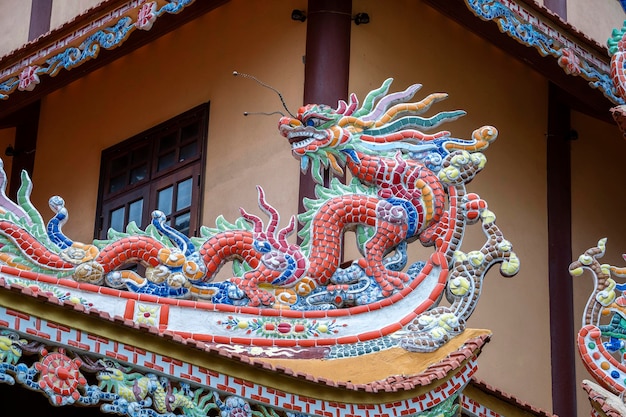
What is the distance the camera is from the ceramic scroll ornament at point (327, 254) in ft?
38.9

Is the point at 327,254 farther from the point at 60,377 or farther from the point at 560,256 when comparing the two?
the point at 560,256

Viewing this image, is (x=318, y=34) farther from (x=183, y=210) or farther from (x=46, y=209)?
(x=46, y=209)

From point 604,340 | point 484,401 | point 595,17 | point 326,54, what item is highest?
point 595,17

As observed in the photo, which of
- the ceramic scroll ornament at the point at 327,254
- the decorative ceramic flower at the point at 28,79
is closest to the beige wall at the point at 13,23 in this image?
the decorative ceramic flower at the point at 28,79

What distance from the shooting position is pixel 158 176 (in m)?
15.0

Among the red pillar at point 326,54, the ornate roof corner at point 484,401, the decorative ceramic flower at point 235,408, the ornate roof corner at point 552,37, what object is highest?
the ornate roof corner at point 552,37

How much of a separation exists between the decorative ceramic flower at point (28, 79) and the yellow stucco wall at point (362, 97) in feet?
2.82

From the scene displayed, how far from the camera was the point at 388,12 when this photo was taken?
48.1 ft

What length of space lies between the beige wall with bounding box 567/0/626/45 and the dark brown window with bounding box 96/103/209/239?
3.52m

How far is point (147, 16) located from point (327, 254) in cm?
299

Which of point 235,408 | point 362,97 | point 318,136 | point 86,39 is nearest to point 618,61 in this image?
point 362,97

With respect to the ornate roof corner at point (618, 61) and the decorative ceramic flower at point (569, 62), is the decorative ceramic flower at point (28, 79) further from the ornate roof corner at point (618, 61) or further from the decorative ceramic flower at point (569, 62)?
the ornate roof corner at point (618, 61)

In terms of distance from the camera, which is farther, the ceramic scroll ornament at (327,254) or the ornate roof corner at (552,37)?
the ornate roof corner at (552,37)

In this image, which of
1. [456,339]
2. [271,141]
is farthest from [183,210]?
[456,339]
